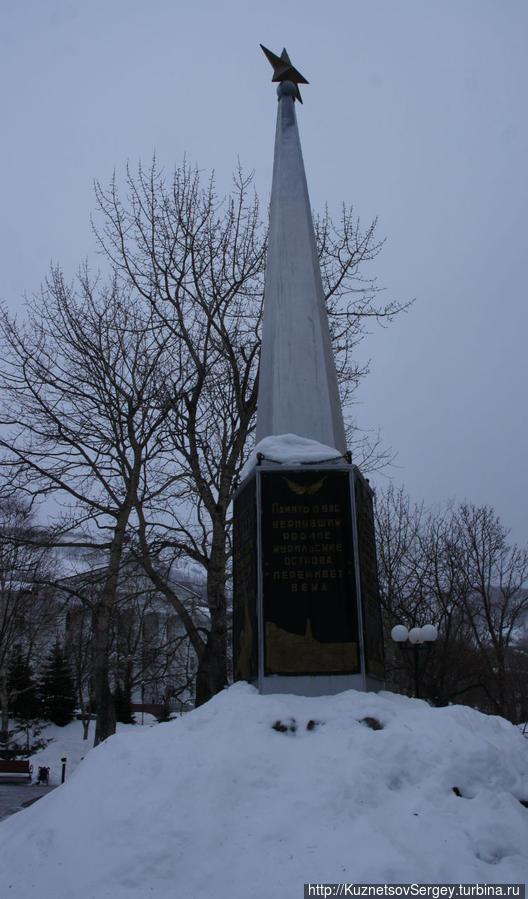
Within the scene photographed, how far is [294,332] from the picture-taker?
7.54 metres

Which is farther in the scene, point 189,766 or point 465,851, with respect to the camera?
point 189,766

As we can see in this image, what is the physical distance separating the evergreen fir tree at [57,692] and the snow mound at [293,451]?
28.9 meters

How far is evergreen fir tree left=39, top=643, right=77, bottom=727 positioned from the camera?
31859 mm

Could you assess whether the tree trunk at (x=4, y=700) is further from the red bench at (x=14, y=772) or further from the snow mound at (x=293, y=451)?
the snow mound at (x=293, y=451)

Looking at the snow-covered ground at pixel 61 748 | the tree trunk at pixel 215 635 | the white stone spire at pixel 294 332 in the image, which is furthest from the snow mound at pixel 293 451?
the snow-covered ground at pixel 61 748

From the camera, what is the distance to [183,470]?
14.0m

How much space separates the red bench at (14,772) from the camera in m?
20.3

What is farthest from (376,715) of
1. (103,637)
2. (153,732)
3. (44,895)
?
(103,637)

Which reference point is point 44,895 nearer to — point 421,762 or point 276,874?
point 276,874

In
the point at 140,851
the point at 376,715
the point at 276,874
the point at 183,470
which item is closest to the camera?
the point at 276,874

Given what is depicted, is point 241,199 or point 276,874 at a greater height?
point 241,199

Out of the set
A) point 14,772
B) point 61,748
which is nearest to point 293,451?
point 14,772

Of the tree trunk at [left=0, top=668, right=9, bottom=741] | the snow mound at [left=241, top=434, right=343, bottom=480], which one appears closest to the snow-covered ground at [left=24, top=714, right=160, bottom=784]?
the tree trunk at [left=0, top=668, right=9, bottom=741]

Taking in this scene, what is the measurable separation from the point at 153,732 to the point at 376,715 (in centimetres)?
169
